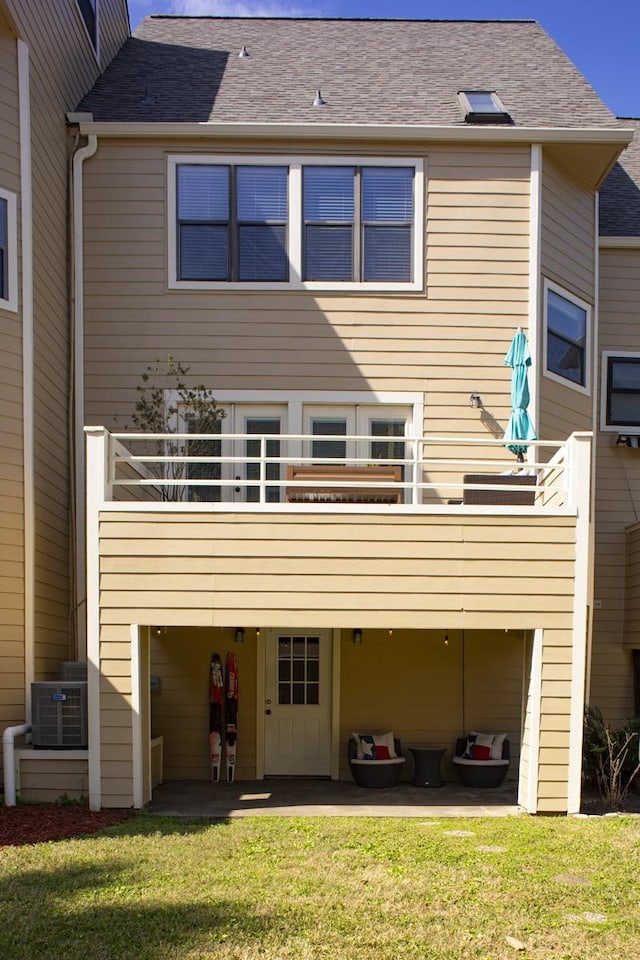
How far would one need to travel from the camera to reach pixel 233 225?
10.9 m

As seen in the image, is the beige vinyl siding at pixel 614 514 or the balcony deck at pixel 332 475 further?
the beige vinyl siding at pixel 614 514

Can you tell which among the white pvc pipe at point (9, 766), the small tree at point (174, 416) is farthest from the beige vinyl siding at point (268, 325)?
the white pvc pipe at point (9, 766)

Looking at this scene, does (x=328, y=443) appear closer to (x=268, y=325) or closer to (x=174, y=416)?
(x=268, y=325)

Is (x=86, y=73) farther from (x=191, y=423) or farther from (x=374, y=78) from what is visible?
(x=191, y=423)

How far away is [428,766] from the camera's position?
412 inches

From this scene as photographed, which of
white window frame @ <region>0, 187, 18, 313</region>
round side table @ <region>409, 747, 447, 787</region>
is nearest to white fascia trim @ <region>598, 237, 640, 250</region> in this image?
round side table @ <region>409, 747, 447, 787</region>

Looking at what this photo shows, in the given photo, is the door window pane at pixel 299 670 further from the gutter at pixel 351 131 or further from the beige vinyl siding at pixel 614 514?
the gutter at pixel 351 131

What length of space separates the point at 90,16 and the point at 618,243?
7.17m

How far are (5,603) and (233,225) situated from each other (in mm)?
4806

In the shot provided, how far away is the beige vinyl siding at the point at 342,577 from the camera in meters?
8.59

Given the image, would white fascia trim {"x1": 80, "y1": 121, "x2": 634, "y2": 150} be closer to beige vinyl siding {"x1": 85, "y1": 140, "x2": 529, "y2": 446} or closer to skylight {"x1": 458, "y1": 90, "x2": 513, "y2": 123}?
beige vinyl siding {"x1": 85, "y1": 140, "x2": 529, "y2": 446}

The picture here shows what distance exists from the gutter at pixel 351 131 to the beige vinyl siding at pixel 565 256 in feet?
1.39

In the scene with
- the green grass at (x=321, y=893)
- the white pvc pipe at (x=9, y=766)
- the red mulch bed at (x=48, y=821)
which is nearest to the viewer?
the green grass at (x=321, y=893)

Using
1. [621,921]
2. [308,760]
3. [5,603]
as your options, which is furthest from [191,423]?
[621,921]
